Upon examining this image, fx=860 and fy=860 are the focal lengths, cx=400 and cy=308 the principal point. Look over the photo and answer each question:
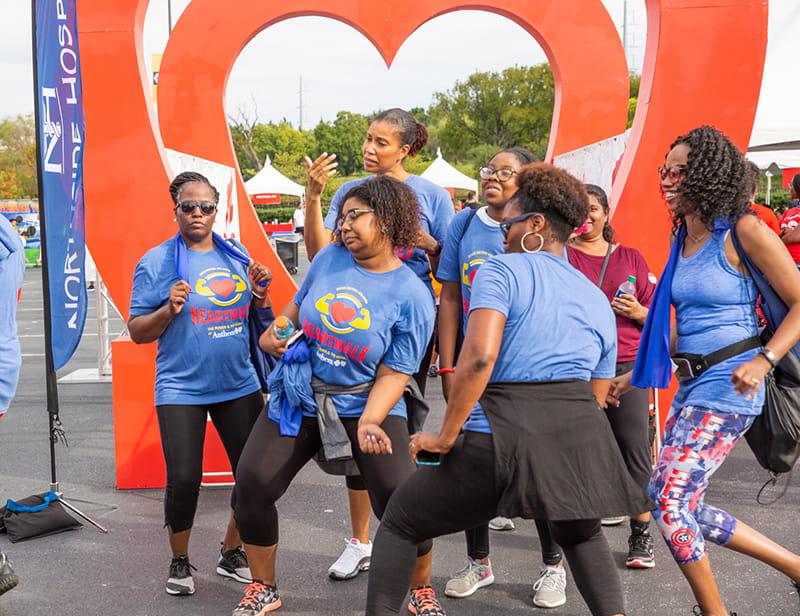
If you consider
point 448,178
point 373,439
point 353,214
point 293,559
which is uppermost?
point 448,178

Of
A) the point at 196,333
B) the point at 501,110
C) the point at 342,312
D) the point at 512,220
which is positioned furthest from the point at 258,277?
the point at 501,110

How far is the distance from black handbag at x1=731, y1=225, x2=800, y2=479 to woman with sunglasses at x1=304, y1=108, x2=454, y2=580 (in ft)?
4.96

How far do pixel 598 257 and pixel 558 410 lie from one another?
183cm

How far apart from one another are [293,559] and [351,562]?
14.6 inches

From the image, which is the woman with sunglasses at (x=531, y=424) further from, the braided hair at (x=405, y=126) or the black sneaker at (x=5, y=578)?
the black sneaker at (x=5, y=578)

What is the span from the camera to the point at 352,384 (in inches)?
134

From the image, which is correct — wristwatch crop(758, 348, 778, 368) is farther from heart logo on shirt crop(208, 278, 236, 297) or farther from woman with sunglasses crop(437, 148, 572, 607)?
heart logo on shirt crop(208, 278, 236, 297)

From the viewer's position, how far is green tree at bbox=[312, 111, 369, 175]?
70.8 m

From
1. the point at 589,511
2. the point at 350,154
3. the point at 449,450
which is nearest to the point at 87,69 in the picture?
the point at 449,450

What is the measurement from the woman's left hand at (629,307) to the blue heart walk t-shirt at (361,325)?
120 cm

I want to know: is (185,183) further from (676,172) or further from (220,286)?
(676,172)

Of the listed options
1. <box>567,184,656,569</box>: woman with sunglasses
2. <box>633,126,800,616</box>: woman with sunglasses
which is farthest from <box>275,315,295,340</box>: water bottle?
<box>567,184,656,569</box>: woman with sunglasses

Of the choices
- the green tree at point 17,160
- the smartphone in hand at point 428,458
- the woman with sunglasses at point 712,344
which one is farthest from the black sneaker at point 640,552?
the green tree at point 17,160

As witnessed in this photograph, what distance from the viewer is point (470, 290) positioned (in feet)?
12.9
